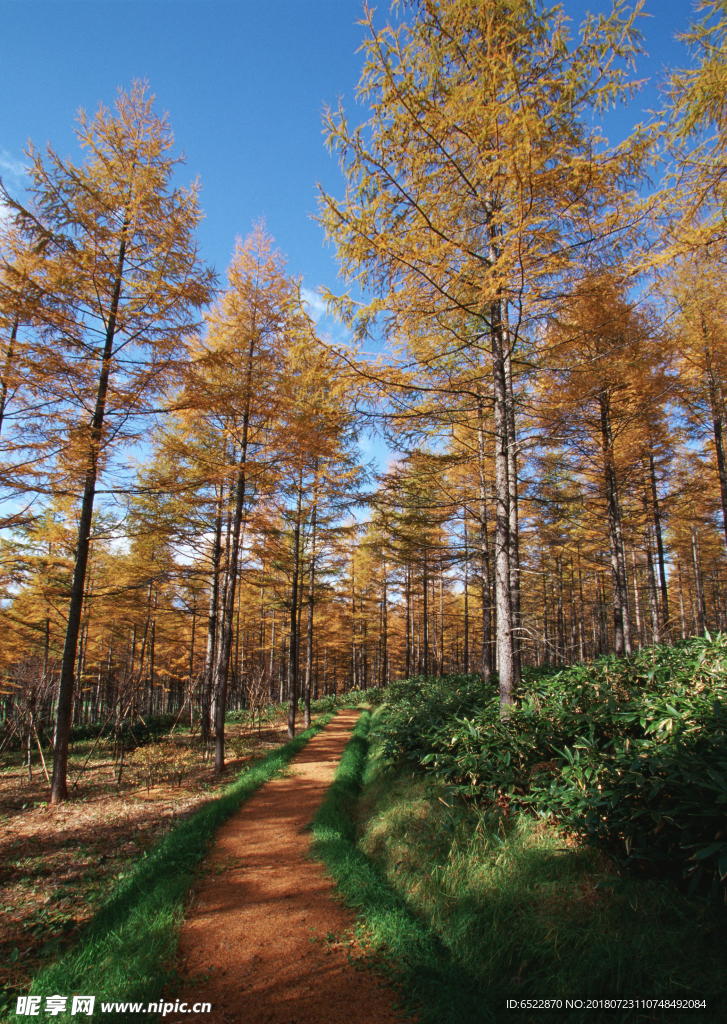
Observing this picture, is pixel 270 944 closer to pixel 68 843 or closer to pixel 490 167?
pixel 68 843

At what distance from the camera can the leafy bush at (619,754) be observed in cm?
242

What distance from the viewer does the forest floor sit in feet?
11.5

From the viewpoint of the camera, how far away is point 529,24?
4.87 metres

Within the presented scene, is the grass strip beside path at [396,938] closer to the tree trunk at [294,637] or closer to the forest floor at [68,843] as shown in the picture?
the forest floor at [68,843]

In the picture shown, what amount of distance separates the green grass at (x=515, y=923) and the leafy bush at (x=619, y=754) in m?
0.23

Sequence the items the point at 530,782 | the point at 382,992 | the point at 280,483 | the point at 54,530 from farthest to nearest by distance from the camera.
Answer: the point at 54,530
the point at 280,483
the point at 530,782
the point at 382,992

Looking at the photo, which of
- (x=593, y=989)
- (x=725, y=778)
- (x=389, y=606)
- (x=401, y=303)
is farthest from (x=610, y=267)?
(x=389, y=606)

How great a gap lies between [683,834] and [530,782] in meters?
1.67

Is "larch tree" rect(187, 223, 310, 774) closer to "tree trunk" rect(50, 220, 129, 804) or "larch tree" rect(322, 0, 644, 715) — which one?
"tree trunk" rect(50, 220, 129, 804)

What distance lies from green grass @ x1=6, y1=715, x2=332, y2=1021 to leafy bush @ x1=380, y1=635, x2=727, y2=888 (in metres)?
2.67

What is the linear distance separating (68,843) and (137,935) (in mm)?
3546

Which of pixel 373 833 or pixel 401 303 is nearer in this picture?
pixel 373 833

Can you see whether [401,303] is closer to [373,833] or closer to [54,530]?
[373,833]

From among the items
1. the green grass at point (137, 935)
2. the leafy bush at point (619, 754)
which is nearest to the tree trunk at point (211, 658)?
the green grass at point (137, 935)
